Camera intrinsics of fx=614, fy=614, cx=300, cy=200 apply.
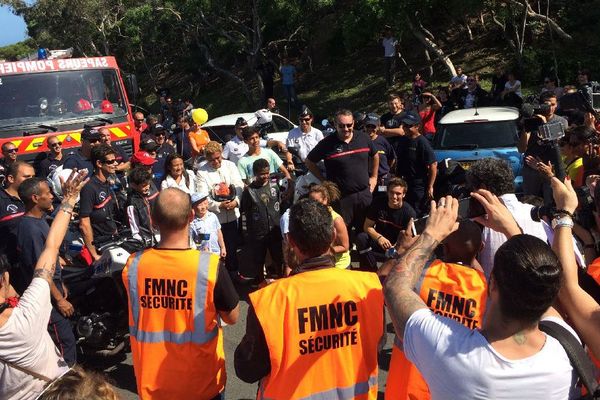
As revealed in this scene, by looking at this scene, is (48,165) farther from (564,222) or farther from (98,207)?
(564,222)

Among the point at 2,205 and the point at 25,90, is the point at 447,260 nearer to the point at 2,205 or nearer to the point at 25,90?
the point at 2,205

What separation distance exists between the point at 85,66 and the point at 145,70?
2675 cm

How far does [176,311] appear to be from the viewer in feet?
10.1

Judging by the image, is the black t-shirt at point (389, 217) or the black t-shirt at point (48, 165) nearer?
the black t-shirt at point (389, 217)

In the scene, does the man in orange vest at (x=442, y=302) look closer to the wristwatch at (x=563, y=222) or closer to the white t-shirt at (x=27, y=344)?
the wristwatch at (x=563, y=222)

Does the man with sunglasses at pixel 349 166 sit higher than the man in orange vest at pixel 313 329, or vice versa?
the man in orange vest at pixel 313 329

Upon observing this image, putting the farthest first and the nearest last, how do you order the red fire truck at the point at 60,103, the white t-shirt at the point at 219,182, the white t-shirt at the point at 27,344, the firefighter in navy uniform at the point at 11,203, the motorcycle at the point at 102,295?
the red fire truck at the point at 60,103 < the white t-shirt at the point at 219,182 < the firefighter in navy uniform at the point at 11,203 < the motorcycle at the point at 102,295 < the white t-shirt at the point at 27,344

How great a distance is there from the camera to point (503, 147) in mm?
8969

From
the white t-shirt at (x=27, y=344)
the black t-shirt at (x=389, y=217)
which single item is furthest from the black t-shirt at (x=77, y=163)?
the white t-shirt at (x=27, y=344)

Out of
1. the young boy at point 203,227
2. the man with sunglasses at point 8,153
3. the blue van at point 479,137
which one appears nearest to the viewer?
the young boy at point 203,227

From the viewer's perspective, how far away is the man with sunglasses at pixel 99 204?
227 inches

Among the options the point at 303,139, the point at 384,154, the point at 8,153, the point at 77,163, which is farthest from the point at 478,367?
the point at 8,153

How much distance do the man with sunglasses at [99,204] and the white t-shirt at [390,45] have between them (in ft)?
48.1

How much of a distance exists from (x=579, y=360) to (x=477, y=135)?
25.3ft
